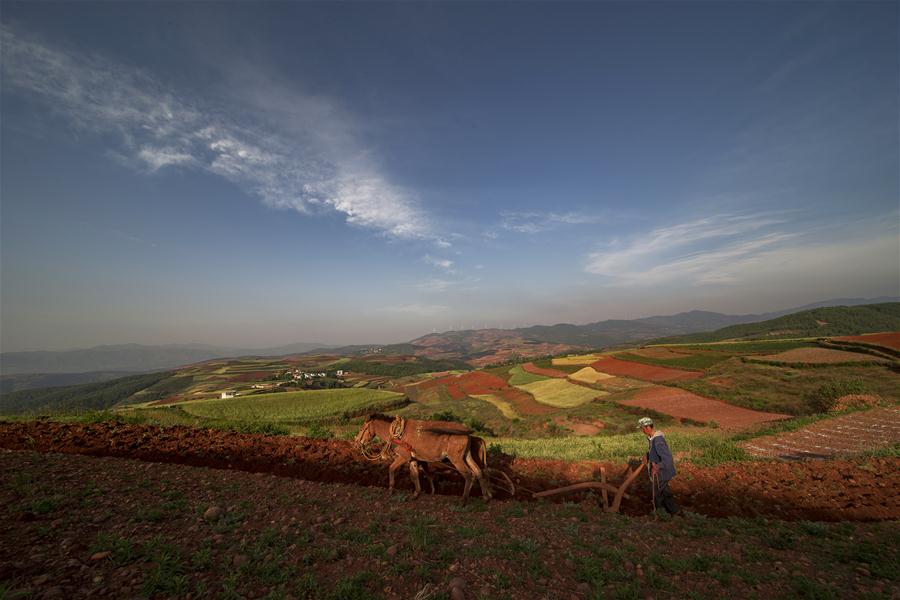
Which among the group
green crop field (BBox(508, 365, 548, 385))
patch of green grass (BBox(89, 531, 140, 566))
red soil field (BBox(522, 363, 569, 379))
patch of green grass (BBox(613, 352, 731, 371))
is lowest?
green crop field (BBox(508, 365, 548, 385))

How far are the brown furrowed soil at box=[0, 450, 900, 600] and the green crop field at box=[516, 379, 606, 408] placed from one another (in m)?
31.0

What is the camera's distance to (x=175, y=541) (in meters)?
4.66

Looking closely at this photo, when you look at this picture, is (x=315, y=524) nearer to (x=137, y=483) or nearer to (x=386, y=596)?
(x=386, y=596)

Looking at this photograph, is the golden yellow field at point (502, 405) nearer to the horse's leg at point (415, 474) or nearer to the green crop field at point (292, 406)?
the green crop field at point (292, 406)

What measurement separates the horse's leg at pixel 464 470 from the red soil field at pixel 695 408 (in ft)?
63.7

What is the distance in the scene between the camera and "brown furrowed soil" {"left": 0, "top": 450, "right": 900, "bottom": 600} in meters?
3.95

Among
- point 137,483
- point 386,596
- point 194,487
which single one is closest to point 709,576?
point 386,596

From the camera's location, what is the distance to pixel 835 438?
43.2ft

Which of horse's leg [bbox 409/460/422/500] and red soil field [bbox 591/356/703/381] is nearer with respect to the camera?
horse's leg [bbox 409/460/422/500]

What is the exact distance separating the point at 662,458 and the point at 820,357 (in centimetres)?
4081

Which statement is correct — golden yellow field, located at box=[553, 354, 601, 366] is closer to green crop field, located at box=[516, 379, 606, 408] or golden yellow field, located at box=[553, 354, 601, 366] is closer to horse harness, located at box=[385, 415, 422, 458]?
green crop field, located at box=[516, 379, 606, 408]

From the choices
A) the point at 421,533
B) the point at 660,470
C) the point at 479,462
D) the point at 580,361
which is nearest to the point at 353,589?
the point at 421,533

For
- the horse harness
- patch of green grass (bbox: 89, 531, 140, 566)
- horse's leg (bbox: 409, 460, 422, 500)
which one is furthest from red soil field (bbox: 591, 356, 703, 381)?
patch of green grass (bbox: 89, 531, 140, 566)

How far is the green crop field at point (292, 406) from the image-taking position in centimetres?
2875
